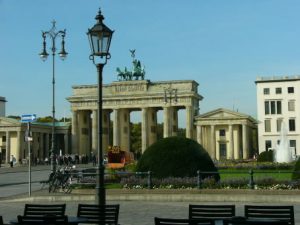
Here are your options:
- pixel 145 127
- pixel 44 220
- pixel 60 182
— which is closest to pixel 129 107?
pixel 145 127

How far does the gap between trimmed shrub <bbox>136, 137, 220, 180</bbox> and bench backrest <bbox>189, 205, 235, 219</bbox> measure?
44.4ft

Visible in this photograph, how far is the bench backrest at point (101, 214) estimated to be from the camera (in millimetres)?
10958

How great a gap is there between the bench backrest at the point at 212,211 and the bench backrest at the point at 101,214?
1582 millimetres

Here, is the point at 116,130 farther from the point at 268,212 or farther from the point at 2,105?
the point at 268,212

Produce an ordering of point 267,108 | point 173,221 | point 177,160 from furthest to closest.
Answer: point 267,108
point 177,160
point 173,221

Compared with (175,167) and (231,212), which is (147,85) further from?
(231,212)

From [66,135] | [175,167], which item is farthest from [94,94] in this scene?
[175,167]

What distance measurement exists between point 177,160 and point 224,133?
92034mm

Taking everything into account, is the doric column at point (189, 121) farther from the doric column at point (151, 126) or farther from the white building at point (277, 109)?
the white building at point (277, 109)

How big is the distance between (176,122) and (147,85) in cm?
1054

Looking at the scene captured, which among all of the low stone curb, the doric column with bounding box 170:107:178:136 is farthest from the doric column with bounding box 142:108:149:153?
the low stone curb

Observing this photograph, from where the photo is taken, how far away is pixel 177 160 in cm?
2528

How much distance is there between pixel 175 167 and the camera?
25.2 m

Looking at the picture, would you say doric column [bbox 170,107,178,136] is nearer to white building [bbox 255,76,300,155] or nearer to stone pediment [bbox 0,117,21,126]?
white building [bbox 255,76,300,155]
